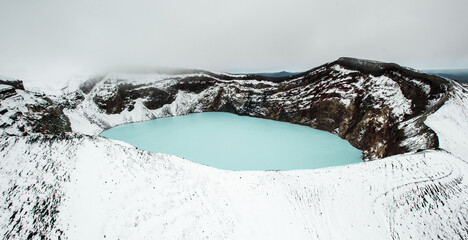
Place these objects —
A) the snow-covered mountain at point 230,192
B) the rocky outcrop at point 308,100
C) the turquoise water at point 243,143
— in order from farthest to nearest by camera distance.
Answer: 1. the turquoise water at point 243,143
2. the rocky outcrop at point 308,100
3. the snow-covered mountain at point 230,192

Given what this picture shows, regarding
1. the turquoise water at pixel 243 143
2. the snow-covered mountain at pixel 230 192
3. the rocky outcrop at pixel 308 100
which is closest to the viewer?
the snow-covered mountain at pixel 230 192

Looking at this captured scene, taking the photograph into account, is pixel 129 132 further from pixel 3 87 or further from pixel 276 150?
pixel 276 150

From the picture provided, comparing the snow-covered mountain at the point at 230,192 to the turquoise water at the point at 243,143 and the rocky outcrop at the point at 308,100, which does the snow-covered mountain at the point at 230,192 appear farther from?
the turquoise water at the point at 243,143

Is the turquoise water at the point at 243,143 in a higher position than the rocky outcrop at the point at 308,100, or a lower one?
lower

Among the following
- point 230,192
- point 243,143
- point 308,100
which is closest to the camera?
point 230,192

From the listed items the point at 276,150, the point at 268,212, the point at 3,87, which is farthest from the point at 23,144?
the point at 276,150

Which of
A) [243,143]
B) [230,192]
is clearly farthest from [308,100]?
[230,192]

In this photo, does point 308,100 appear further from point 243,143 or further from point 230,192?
point 230,192

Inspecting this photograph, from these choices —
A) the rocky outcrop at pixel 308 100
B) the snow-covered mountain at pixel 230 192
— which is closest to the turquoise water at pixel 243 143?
the rocky outcrop at pixel 308 100
